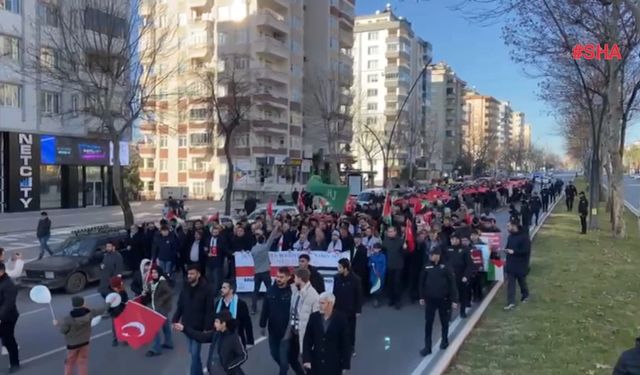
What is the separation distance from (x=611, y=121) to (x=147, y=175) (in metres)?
50.4

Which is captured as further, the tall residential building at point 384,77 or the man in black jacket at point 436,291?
the tall residential building at point 384,77

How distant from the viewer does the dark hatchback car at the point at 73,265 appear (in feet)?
50.4

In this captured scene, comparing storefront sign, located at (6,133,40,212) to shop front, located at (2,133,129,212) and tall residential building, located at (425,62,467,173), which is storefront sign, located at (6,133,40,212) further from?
tall residential building, located at (425,62,467,173)

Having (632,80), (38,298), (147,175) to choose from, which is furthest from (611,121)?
(147,175)

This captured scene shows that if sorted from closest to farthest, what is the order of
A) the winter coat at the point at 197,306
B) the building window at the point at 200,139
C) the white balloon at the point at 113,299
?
the winter coat at the point at 197,306 < the white balloon at the point at 113,299 < the building window at the point at 200,139

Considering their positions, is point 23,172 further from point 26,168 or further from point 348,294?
point 348,294

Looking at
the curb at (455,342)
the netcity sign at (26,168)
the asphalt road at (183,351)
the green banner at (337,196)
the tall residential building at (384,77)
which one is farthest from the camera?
the tall residential building at (384,77)

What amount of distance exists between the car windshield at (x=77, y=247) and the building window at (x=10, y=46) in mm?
24840

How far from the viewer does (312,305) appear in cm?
756

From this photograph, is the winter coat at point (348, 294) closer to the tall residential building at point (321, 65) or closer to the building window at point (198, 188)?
the building window at point (198, 188)

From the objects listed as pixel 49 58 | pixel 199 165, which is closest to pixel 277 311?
pixel 49 58

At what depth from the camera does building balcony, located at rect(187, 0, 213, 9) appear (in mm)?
62844

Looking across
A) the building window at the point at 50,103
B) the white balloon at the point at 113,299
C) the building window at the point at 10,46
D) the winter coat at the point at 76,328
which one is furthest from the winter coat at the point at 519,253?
the building window at the point at 50,103

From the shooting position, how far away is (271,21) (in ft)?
203
